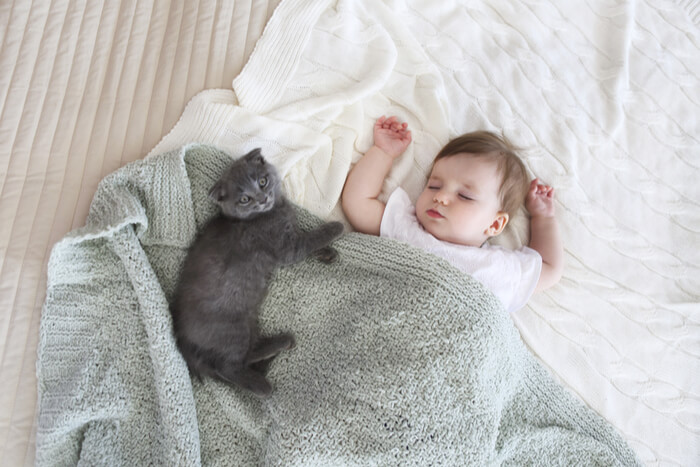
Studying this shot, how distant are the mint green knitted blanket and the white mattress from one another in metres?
0.14

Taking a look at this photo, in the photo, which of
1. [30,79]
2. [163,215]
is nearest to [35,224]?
[163,215]

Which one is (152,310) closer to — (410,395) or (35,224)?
(35,224)

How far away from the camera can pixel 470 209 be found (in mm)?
1275

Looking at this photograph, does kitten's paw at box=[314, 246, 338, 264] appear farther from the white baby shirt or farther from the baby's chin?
the baby's chin

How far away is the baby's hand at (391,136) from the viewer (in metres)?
1.37

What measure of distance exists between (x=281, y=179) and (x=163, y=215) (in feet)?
1.15

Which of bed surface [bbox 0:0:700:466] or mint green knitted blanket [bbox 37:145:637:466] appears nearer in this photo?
mint green knitted blanket [bbox 37:145:637:466]

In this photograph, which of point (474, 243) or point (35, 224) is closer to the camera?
point (35, 224)

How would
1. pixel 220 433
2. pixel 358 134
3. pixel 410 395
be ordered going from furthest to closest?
pixel 358 134 < pixel 220 433 < pixel 410 395

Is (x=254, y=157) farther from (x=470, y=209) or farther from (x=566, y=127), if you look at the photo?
(x=566, y=127)

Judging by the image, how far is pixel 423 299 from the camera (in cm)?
113

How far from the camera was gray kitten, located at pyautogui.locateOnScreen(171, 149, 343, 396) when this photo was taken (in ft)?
3.72

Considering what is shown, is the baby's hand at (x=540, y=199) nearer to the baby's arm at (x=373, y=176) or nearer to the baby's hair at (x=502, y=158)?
the baby's hair at (x=502, y=158)

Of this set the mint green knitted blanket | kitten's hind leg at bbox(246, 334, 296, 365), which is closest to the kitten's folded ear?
the mint green knitted blanket
